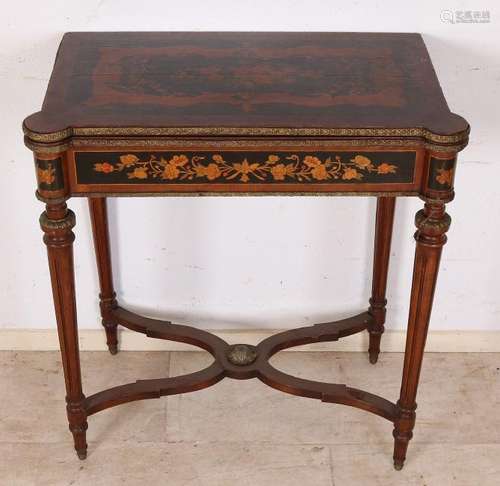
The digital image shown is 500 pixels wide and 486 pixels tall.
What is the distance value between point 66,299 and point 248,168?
21.8 inches

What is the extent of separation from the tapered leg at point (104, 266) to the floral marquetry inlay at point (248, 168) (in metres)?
0.61

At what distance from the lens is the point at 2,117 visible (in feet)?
8.10

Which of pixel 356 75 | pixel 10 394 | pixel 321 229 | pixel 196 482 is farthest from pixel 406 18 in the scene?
pixel 10 394

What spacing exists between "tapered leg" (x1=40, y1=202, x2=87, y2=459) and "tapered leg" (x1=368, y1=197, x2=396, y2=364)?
2.82ft

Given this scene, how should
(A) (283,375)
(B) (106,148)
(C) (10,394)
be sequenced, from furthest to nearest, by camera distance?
(C) (10,394)
(A) (283,375)
(B) (106,148)

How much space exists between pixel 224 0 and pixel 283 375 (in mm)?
983

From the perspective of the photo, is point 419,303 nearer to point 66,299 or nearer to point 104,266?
point 66,299

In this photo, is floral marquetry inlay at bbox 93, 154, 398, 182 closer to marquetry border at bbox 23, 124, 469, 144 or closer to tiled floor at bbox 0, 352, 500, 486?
marquetry border at bbox 23, 124, 469, 144

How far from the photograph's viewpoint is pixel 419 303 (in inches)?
86.3

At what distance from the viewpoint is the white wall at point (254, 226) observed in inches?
92.4

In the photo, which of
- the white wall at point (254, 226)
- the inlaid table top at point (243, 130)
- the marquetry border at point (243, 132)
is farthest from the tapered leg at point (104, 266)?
the marquetry border at point (243, 132)

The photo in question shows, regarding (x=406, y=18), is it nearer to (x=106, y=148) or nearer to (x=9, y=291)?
(x=106, y=148)

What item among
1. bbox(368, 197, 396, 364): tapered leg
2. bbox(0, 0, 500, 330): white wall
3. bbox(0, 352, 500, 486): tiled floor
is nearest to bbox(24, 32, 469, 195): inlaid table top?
bbox(0, 0, 500, 330): white wall

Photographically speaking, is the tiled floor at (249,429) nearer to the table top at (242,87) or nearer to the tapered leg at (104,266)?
the tapered leg at (104,266)
